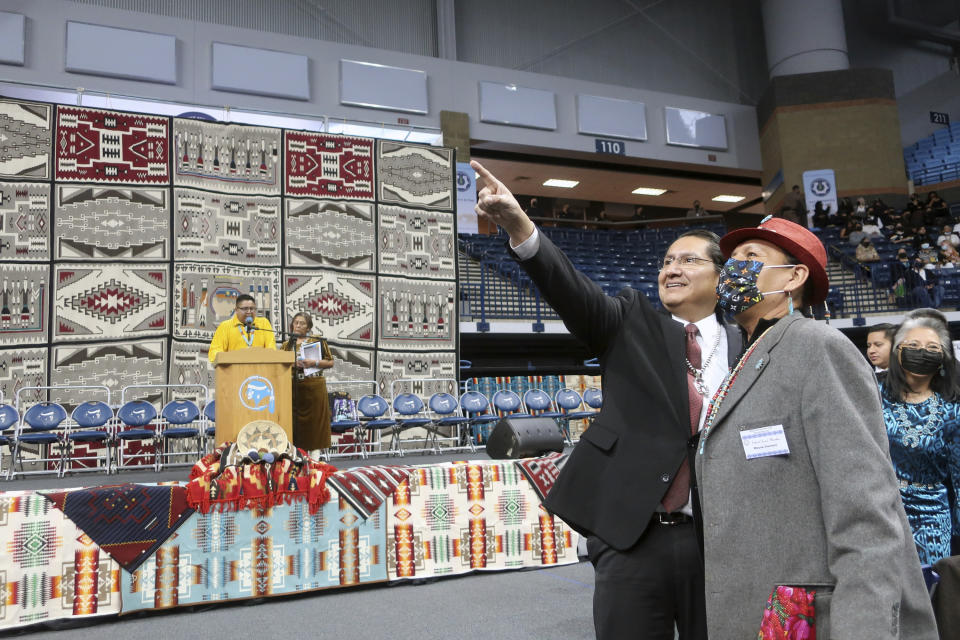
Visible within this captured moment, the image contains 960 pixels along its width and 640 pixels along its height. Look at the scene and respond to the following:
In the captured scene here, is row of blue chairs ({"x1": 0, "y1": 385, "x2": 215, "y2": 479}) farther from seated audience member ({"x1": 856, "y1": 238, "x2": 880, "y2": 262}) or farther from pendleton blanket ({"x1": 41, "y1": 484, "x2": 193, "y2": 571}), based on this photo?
seated audience member ({"x1": 856, "y1": 238, "x2": 880, "y2": 262})

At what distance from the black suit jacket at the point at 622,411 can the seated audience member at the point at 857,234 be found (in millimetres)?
15834

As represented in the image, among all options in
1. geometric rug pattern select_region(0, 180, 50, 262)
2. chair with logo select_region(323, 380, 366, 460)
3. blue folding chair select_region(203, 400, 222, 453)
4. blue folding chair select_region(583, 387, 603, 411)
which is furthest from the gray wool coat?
geometric rug pattern select_region(0, 180, 50, 262)

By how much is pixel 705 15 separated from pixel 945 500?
1847 centimetres

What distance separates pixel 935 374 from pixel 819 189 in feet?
52.6

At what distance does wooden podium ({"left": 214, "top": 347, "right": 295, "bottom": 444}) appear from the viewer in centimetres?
596

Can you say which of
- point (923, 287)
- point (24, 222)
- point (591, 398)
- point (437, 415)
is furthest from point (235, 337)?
point (923, 287)

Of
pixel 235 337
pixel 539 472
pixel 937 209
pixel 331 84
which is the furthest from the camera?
pixel 937 209

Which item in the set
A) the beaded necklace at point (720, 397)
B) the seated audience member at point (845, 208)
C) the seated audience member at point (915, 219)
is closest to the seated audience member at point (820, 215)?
the seated audience member at point (845, 208)

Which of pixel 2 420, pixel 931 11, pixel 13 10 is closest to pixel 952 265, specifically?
pixel 931 11

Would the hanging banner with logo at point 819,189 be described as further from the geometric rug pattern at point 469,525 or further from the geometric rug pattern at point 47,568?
the geometric rug pattern at point 47,568

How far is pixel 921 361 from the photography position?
2521mm

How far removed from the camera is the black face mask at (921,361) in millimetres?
2514

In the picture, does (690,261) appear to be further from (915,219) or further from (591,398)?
(915,219)

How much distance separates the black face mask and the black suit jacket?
42.4 inches
